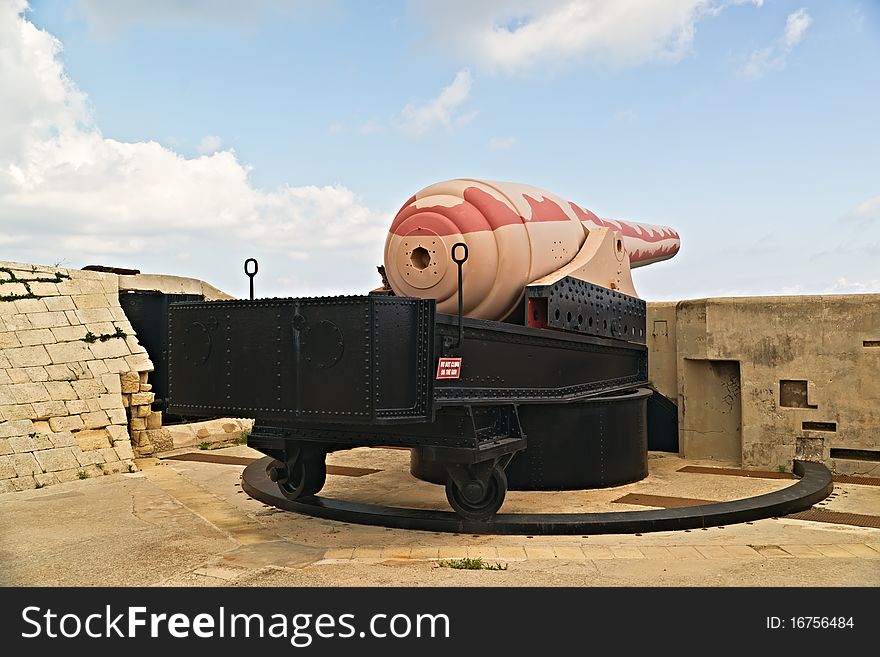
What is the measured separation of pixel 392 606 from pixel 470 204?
391 centimetres

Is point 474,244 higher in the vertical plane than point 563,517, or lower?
higher

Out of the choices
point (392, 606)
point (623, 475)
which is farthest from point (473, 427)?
point (623, 475)

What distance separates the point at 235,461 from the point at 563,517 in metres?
5.67

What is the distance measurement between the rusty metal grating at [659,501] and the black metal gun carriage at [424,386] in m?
0.44

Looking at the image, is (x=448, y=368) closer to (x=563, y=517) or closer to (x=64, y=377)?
(x=563, y=517)

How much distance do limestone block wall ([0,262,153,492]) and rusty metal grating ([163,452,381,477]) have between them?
561 mm

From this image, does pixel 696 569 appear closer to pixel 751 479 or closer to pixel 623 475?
pixel 623 475

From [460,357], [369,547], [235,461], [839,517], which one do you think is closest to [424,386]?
[460,357]

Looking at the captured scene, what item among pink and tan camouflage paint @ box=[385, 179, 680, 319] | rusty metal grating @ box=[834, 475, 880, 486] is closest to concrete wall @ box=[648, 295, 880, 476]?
rusty metal grating @ box=[834, 475, 880, 486]

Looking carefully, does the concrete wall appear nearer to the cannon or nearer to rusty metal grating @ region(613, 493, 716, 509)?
the cannon

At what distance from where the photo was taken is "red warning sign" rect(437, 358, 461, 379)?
6.00 meters

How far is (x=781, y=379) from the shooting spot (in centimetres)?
1005

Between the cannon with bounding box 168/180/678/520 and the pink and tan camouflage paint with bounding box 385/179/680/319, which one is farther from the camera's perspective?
the pink and tan camouflage paint with bounding box 385/179/680/319

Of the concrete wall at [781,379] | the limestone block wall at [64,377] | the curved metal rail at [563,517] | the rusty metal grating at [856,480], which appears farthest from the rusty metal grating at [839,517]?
the limestone block wall at [64,377]
